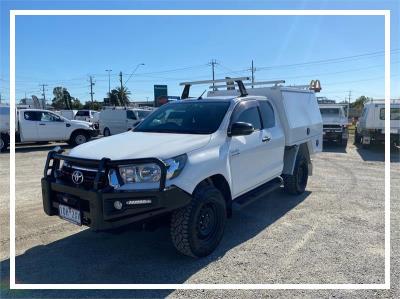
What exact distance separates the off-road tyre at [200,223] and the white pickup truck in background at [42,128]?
1332 cm

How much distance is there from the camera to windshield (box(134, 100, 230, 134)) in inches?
188

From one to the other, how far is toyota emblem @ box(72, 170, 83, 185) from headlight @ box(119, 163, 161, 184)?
514 mm

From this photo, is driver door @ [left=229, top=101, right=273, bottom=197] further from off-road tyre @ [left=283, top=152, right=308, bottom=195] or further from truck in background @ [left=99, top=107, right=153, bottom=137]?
truck in background @ [left=99, top=107, right=153, bottom=137]

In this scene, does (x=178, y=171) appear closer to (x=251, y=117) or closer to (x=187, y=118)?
(x=187, y=118)

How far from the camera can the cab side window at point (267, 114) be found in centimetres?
584

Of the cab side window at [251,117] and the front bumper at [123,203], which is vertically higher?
the cab side window at [251,117]

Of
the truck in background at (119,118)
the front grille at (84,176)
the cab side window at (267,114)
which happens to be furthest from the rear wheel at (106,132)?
the front grille at (84,176)

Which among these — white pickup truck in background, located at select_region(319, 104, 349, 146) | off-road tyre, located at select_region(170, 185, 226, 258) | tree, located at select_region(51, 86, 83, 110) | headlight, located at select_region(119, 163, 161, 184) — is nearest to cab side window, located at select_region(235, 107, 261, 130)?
off-road tyre, located at select_region(170, 185, 226, 258)

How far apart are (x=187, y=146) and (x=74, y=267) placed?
1.79 metres

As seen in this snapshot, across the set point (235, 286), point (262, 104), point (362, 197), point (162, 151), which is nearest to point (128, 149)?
point (162, 151)

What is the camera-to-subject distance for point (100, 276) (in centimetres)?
376

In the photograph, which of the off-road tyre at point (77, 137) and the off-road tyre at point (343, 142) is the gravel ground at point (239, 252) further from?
the off-road tyre at point (77, 137)

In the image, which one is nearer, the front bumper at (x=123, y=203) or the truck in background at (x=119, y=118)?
the front bumper at (x=123, y=203)

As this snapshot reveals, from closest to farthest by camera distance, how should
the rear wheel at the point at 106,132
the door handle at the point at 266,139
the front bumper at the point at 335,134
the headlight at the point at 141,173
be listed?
1. the headlight at the point at 141,173
2. the door handle at the point at 266,139
3. the front bumper at the point at 335,134
4. the rear wheel at the point at 106,132
